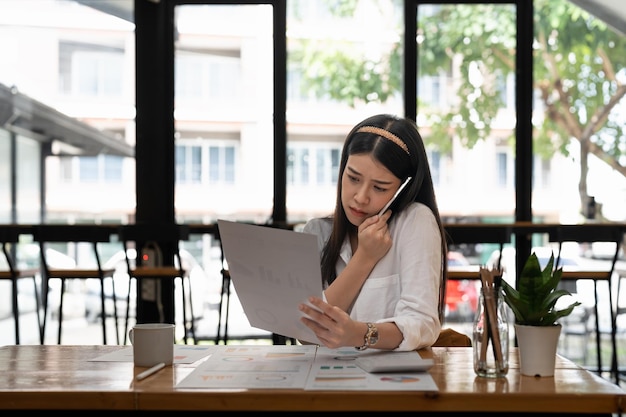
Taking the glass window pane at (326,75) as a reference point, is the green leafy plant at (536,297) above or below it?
below

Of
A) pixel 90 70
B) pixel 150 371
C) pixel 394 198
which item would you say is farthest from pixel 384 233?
pixel 90 70

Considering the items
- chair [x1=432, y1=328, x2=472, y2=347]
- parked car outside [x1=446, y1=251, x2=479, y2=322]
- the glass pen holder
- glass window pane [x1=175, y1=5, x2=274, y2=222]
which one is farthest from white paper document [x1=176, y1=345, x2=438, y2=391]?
glass window pane [x1=175, y1=5, x2=274, y2=222]

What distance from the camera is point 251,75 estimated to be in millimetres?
6109

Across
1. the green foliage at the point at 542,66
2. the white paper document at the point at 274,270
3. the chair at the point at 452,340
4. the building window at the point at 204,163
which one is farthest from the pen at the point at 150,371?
the green foliage at the point at 542,66

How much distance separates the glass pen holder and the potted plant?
27 millimetres

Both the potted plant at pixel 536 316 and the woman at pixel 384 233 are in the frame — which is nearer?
the potted plant at pixel 536 316

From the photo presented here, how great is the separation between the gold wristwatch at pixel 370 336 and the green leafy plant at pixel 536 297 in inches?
11.1

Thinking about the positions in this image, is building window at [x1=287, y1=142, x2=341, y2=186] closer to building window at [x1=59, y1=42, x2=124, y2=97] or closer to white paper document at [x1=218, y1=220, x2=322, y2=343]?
building window at [x1=59, y1=42, x2=124, y2=97]

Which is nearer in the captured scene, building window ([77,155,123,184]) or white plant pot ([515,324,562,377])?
white plant pot ([515,324,562,377])

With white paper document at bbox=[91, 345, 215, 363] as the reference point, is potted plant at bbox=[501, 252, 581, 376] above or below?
above

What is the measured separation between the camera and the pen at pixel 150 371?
139cm

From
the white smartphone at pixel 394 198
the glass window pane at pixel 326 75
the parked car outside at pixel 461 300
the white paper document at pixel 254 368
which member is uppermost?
the glass window pane at pixel 326 75

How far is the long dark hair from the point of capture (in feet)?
6.39

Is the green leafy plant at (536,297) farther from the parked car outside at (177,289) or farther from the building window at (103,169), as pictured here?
the building window at (103,169)
